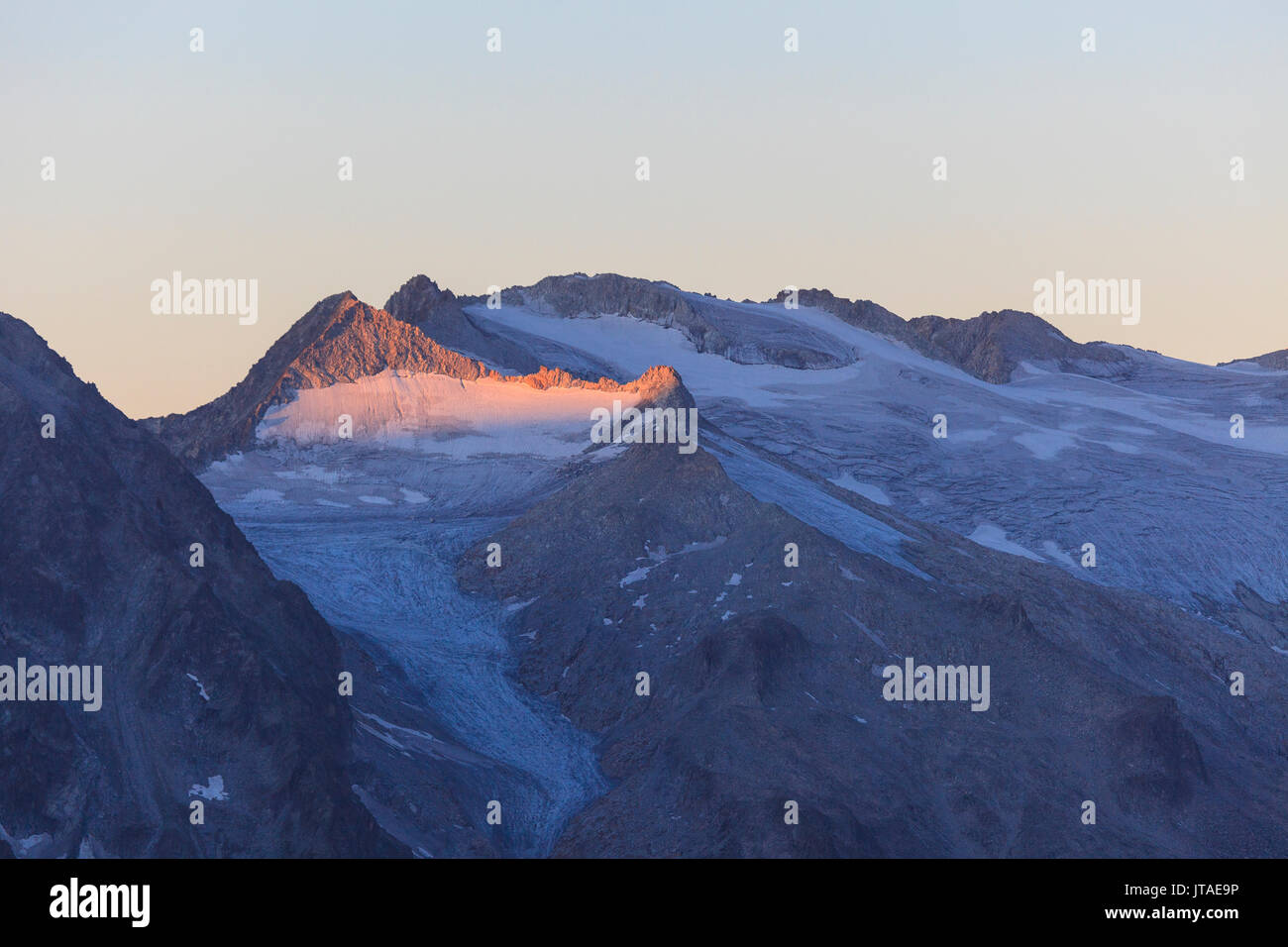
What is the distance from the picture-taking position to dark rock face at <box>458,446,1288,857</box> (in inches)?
3068

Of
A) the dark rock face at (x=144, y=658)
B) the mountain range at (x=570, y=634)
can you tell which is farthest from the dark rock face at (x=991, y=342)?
the dark rock face at (x=144, y=658)

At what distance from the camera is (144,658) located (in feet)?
243

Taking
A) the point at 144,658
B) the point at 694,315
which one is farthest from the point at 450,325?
the point at 144,658

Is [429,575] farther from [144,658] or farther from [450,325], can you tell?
[450,325]

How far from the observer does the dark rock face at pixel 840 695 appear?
7794 centimetres

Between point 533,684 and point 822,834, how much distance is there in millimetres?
19426

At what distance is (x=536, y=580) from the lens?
98312 mm

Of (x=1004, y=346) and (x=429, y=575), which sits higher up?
(x=1004, y=346)

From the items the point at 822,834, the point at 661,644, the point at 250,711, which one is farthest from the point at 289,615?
the point at 822,834

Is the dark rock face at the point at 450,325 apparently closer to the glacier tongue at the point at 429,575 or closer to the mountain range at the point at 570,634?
the mountain range at the point at 570,634

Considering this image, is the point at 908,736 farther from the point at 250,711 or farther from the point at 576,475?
the point at 576,475

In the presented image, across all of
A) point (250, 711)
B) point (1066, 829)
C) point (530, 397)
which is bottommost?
point (1066, 829)

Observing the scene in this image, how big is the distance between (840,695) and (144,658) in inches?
1003

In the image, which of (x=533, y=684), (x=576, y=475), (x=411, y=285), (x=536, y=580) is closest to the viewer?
(x=533, y=684)
